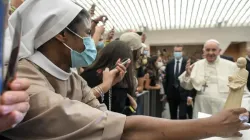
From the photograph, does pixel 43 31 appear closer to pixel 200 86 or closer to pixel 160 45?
pixel 200 86

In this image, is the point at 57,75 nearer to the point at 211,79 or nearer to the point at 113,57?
the point at 113,57

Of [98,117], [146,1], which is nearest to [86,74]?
[98,117]

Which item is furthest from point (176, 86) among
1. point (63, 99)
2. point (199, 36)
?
point (199, 36)

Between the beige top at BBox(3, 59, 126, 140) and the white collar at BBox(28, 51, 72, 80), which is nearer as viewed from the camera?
the beige top at BBox(3, 59, 126, 140)

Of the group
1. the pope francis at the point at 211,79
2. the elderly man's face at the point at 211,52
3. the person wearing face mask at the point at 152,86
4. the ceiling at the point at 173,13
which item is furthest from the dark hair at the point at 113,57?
the ceiling at the point at 173,13

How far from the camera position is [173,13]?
8672mm

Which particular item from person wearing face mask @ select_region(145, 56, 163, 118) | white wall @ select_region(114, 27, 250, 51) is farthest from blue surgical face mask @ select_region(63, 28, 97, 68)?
white wall @ select_region(114, 27, 250, 51)

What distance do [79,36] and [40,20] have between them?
272 millimetres

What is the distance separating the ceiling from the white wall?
39cm

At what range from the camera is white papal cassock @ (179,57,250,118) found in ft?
10.8

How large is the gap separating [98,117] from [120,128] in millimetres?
83

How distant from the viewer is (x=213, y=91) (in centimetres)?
336

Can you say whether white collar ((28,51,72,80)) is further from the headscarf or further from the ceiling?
the ceiling

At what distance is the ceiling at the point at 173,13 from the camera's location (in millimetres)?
7309
